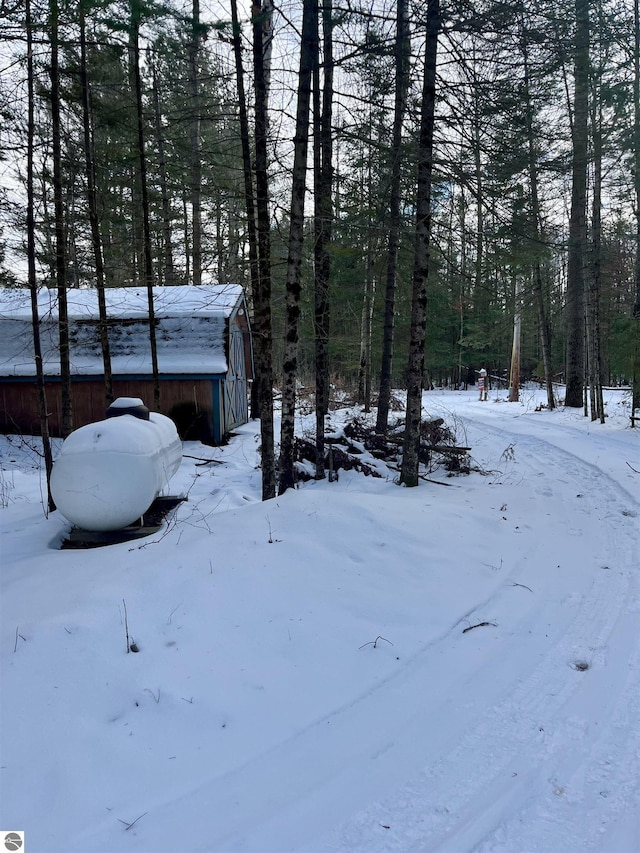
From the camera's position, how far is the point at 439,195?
7.59 metres

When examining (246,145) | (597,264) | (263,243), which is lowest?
(263,243)

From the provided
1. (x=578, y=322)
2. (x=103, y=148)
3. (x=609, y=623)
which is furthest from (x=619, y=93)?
(x=609, y=623)

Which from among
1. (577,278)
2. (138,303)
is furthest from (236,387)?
(577,278)

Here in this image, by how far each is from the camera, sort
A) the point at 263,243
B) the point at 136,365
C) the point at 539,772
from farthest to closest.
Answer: the point at 136,365, the point at 263,243, the point at 539,772

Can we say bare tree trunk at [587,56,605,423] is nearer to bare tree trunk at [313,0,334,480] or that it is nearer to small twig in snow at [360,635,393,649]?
bare tree trunk at [313,0,334,480]

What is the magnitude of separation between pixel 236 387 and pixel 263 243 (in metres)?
9.58

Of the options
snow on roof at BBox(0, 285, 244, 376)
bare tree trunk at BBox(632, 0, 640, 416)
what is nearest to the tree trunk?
bare tree trunk at BBox(632, 0, 640, 416)

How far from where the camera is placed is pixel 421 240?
23.5ft

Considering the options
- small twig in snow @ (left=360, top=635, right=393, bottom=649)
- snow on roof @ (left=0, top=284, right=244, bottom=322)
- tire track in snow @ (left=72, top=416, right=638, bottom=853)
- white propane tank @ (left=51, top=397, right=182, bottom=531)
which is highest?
snow on roof @ (left=0, top=284, right=244, bottom=322)

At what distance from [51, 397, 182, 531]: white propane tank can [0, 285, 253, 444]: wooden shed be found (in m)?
7.47

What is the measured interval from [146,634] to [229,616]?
2.01ft

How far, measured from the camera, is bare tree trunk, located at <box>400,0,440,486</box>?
670 centimetres

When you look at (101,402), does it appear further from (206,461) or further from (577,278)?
(577,278)

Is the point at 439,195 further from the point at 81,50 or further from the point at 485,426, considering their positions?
the point at 485,426
